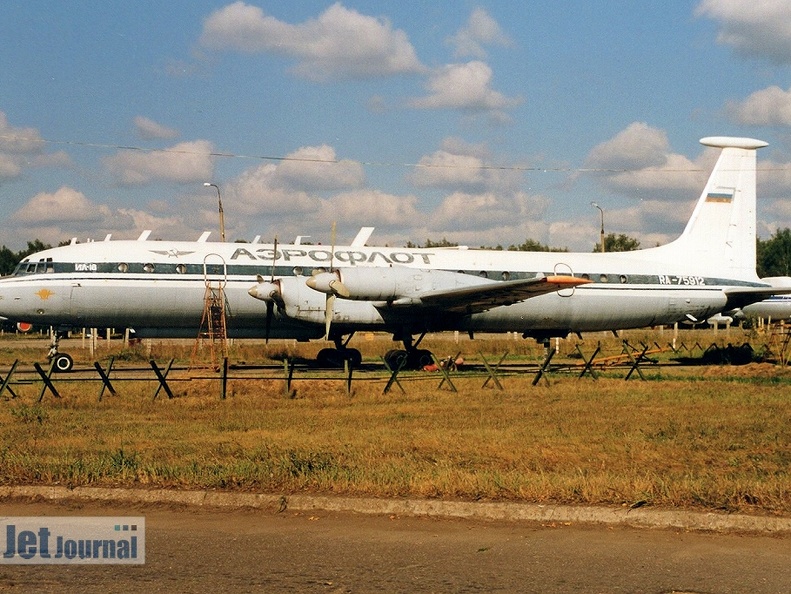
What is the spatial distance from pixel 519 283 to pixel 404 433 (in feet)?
44.8

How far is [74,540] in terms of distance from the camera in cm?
809

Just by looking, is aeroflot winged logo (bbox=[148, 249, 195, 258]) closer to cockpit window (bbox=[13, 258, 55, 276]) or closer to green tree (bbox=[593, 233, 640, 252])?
cockpit window (bbox=[13, 258, 55, 276])

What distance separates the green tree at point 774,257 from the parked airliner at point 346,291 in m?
113

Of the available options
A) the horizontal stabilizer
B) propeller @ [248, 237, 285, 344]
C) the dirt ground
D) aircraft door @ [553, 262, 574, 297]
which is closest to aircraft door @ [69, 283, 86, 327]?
propeller @ [248, 237, 285, 344]

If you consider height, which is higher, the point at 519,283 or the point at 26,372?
the point at 519,283

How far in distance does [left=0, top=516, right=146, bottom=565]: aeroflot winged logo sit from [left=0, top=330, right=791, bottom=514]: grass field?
4.35 ft

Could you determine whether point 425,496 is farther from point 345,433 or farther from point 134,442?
point 134,442

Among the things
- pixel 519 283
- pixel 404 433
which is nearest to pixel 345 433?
pixel 404 433

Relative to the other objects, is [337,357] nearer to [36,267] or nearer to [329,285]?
[329,285]

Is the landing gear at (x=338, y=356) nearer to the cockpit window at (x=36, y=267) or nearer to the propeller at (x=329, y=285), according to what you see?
the propeller at (x=329, y=285)

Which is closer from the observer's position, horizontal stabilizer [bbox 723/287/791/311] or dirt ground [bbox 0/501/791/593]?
dirt ground [bbox 0/501/791/593]

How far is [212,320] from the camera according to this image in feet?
94.1

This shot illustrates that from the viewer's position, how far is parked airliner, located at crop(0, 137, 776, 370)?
27594 mm

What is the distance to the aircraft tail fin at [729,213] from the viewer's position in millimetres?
35875
